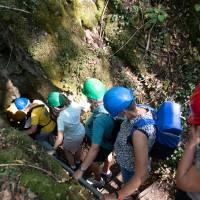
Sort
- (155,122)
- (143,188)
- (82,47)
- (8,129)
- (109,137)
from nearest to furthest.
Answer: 1. (155,122)
2. (8,129)
3. (109,137)
4. (143,188)
5. (82,47)

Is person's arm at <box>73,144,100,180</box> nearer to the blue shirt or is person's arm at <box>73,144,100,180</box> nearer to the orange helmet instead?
the blue shirt

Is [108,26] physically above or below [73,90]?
above

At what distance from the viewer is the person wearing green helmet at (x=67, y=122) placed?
612cm

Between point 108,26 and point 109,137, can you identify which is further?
point 108,26

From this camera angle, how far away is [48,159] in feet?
14.8

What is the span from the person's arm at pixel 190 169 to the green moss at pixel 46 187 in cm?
128

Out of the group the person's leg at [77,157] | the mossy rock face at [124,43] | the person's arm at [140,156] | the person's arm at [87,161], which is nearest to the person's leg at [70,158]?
the person's leg at [77,157]

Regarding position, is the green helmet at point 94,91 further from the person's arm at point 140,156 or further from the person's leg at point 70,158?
the person's leg at point 70,158

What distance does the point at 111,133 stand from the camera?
16.9 ft

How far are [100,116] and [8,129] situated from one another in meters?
1.24

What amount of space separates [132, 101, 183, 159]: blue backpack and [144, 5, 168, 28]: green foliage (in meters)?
4.26

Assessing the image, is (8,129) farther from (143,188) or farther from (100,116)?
(143,188)

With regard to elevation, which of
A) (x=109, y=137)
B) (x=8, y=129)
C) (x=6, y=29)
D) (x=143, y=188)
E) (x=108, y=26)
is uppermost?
(x=108, y=26)

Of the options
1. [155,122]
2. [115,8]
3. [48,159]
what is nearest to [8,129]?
[48,159]
